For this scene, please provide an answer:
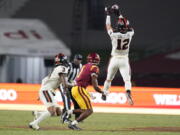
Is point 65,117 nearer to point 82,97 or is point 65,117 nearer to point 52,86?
point 52,86

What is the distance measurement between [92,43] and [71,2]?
2058 millimetres

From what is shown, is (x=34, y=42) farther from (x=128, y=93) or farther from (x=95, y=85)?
(x=95, y=85)

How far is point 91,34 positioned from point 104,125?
1674 cm

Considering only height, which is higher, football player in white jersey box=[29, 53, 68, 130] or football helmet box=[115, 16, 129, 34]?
football helmet box=[115, 16, 129, 34]

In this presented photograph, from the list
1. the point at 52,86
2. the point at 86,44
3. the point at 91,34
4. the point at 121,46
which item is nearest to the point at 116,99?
the point at 121,46

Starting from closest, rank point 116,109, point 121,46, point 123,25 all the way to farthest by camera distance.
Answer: point 123,25 → point 121,46 → point 116,109

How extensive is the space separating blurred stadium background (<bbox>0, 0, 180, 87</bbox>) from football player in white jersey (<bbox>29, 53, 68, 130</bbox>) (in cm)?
1477

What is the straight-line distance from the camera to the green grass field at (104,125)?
17375 mm

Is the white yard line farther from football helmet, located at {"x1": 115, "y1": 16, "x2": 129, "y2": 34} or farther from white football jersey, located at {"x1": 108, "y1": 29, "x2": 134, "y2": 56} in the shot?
football helmet, located at {"x1": 115, "y1": 16, "x2": 129, "y2": 34}

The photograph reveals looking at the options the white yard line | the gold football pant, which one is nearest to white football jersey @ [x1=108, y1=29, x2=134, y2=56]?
the gold football pant

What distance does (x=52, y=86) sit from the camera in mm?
18125

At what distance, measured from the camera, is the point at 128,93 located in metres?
20.5

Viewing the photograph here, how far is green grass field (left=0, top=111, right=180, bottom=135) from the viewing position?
17375 mm

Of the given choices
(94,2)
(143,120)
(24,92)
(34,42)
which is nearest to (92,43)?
(94,2)
